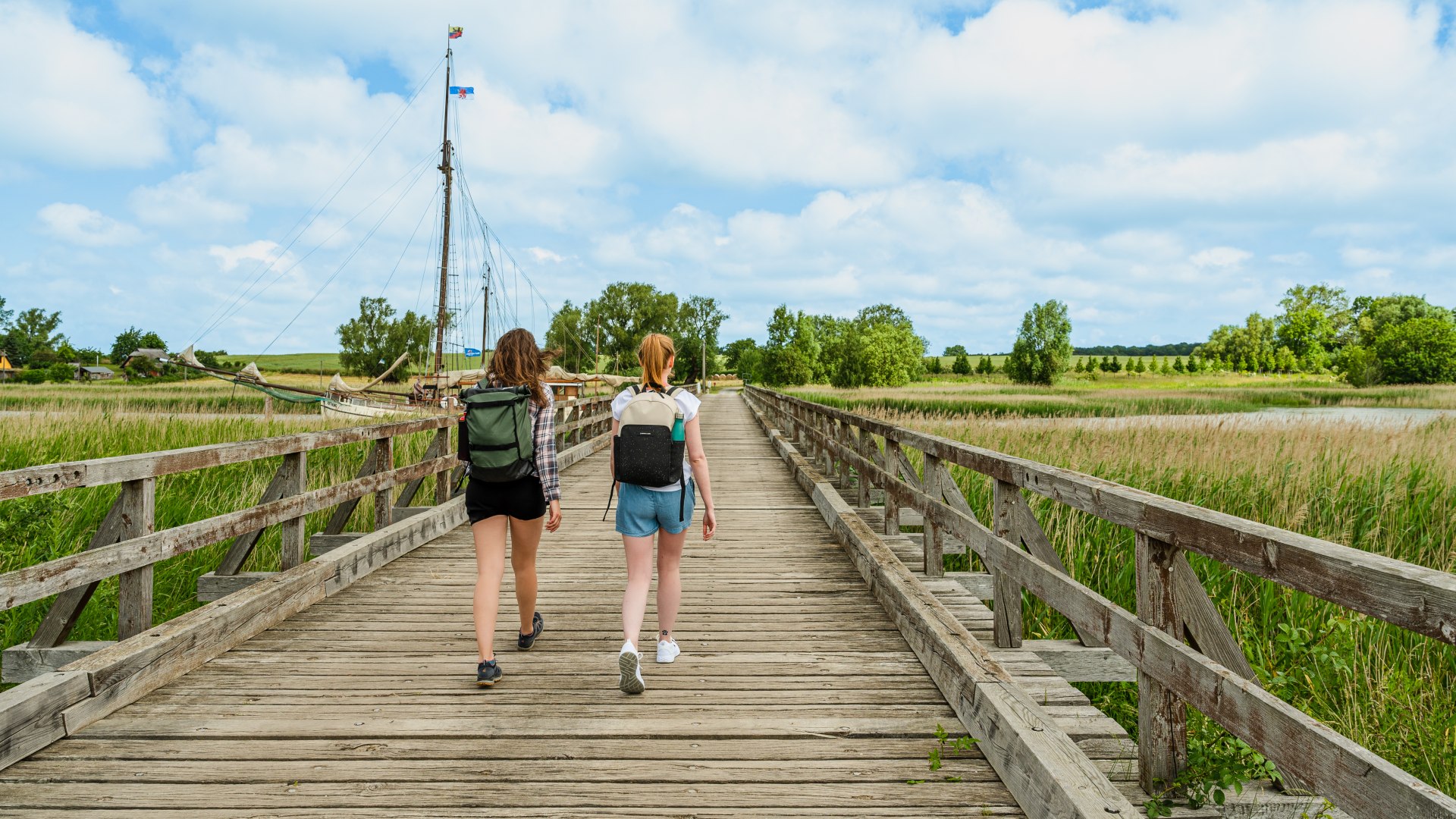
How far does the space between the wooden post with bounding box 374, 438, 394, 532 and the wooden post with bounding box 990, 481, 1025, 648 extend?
193 inches

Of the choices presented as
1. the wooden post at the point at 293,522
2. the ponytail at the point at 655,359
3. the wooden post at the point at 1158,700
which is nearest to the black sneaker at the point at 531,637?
the ponytail at the point at 655,359

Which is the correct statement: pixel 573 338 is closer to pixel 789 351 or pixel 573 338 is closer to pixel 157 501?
pixel 789 351

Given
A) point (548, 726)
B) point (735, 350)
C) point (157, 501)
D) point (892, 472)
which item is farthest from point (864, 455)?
point (735, 350)

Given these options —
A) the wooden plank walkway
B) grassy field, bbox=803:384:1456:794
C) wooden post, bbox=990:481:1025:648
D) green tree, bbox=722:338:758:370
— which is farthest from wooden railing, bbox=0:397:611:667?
green tree, bbox=722:338:758:370

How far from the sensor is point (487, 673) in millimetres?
3861

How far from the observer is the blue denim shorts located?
3.90m

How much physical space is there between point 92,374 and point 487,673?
123 meters

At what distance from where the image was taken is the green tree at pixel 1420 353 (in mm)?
69562

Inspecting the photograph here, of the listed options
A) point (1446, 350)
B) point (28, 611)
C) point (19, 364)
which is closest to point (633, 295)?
point (1446, 350)

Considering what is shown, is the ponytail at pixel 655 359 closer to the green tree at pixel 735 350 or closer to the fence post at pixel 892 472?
the fence post at pixel 892 472

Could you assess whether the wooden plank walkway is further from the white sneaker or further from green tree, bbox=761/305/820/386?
green tree, bbox=761/305/820/386

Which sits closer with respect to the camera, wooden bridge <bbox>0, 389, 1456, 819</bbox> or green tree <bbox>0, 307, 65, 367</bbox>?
wooden bridge <bbox>0, 389, 1456, 819</bbox>

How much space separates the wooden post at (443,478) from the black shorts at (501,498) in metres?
4.20

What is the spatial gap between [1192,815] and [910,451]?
10.2 meters
